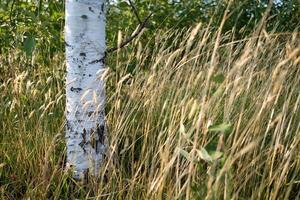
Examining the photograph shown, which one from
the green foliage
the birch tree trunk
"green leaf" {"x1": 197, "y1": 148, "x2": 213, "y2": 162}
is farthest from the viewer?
the green foliage

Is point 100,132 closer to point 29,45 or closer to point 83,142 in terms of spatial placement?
point 83,142

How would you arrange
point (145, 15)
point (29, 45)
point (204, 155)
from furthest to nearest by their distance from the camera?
point (145, 15), point (29, 45), point (204, 155)

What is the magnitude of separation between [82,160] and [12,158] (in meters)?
0.44

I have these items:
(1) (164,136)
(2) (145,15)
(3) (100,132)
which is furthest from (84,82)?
(2) (145,15)

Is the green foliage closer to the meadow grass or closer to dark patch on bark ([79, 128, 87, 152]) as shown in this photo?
the meadow grass

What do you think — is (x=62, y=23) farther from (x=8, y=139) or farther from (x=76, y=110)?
(x=76, y=110)

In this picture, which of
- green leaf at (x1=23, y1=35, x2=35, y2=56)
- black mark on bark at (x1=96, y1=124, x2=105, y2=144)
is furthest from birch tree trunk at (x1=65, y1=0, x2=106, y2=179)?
green leaf at (x1=23, y1=35, x2=35, y2=56)

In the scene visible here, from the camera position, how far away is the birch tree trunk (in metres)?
1.65

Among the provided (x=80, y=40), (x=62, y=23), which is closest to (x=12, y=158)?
(x=80, y=40)

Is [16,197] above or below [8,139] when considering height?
below

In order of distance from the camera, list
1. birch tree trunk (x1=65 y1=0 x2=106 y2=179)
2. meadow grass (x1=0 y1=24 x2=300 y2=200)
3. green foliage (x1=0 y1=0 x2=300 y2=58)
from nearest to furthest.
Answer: meadow grass (x1=0 y1=24 x2=300 y2=200) → birch tree trunk (x1=65 y1=0 x2=106 y2=179) → green foliage (x1=0 y1=0 x2=300 y2=58)

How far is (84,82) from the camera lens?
1696 millimetres

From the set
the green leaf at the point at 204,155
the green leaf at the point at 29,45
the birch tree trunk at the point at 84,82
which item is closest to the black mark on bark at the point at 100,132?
the birch tree trunk at the point at 84,82

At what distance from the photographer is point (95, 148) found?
172 cm
